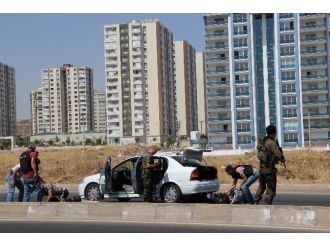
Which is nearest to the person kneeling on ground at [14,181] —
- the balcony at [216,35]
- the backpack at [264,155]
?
the backpack at [264,155]

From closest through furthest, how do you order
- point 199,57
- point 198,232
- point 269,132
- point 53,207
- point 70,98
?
point 198,232, point 269,132, point 53,207, point 199,57, point 70,98

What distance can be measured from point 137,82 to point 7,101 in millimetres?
60856

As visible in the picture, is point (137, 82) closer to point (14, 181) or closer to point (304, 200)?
point (304, 200)

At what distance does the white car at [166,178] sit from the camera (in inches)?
556

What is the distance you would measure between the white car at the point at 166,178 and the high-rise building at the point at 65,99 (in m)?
162

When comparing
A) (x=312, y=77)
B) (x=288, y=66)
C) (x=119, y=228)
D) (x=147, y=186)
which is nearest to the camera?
(x=119, y=228)

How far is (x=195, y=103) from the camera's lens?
154250 millimetres

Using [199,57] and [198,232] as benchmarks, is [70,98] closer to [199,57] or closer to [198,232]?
[199,57]

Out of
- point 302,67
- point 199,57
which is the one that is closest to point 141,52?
point 199,57

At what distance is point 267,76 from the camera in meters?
88.0

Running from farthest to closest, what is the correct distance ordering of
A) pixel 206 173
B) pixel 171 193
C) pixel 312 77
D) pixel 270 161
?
pixel 312 77 < pixel 206 173 < pixel 171 193 < pixel 270 161

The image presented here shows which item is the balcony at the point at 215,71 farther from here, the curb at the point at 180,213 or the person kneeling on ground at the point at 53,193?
the curb at the point at 180,213

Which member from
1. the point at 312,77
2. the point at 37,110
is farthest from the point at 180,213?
the point at 37,110

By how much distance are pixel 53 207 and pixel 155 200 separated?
2807 mm
